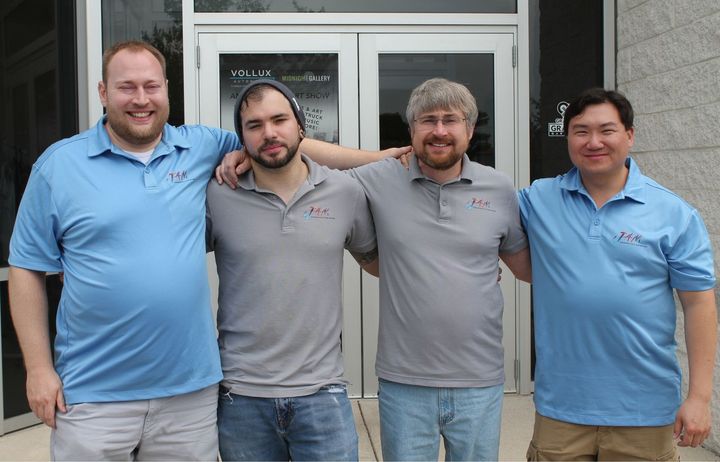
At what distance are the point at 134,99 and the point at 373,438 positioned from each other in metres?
2.97

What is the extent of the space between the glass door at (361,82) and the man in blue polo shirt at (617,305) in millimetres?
2727

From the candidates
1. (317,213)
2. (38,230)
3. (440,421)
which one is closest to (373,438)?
(440,421)

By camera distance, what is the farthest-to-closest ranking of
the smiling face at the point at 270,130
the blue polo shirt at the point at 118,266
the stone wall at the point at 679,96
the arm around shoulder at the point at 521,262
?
the stone wall at the point at 679,96, the arm around shoulder at the point at 521,262, the smiling face at the point at 270,130, the blue polo shirt at the point at 118,266

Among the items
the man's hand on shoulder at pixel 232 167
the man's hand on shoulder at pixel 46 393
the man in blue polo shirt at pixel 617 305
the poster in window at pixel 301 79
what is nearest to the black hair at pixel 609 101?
the man in blue polo shirt at pixel 617 305

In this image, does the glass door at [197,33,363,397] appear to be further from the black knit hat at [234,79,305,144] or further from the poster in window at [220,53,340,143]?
the black knit hat at [234,79,305,144]

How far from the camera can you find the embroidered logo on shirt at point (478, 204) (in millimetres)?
2881

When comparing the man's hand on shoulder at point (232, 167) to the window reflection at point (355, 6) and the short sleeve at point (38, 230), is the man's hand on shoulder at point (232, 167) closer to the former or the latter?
the short sleeve at point (38, 230)

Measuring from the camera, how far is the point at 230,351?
8.93ft

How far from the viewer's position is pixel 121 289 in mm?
2547

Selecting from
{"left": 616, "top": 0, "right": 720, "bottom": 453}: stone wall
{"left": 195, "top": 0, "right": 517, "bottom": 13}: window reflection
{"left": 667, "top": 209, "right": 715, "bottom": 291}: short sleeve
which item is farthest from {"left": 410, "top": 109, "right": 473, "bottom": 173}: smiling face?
{"left": 195, "top": 0, "right": 517, "bottom": 13}: window reflection

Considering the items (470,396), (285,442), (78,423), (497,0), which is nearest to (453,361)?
(470,396)

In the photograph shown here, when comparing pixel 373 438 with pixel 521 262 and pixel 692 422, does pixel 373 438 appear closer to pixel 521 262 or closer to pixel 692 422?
pixel 521 262

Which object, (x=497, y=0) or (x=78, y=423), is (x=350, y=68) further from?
(x=78, y=423)

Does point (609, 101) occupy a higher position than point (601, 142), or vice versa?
point (609, 101)
